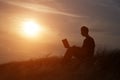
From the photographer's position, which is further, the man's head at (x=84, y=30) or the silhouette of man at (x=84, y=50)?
the silhouette of man at (x=84, y=50)

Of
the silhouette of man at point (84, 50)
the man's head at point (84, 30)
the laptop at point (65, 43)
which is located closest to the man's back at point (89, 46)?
the silhouette of man at point (84, 50)

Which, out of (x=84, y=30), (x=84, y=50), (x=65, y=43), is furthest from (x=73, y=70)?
(x=84, y=30)

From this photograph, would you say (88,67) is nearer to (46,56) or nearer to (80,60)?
(80,60)

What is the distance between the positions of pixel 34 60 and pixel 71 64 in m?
3.40

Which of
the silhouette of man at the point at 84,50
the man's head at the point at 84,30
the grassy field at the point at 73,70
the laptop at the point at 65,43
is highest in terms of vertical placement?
the man's head at the point at 84,30

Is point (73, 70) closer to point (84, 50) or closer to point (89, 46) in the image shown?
point (84, 50)

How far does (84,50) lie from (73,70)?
1018mm

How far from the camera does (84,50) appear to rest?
24031 millimetres

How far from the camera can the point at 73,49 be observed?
24.3 meters

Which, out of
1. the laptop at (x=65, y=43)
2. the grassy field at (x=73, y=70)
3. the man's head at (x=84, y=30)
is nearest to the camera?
the grassy field at (x=73, y=70)

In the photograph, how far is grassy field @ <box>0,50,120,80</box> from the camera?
22.6 metres

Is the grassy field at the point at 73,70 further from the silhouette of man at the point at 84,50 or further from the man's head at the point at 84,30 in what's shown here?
the man's head at the point at 84,30

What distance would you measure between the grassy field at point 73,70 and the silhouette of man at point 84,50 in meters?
0.29

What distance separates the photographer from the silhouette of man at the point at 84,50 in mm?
23859
